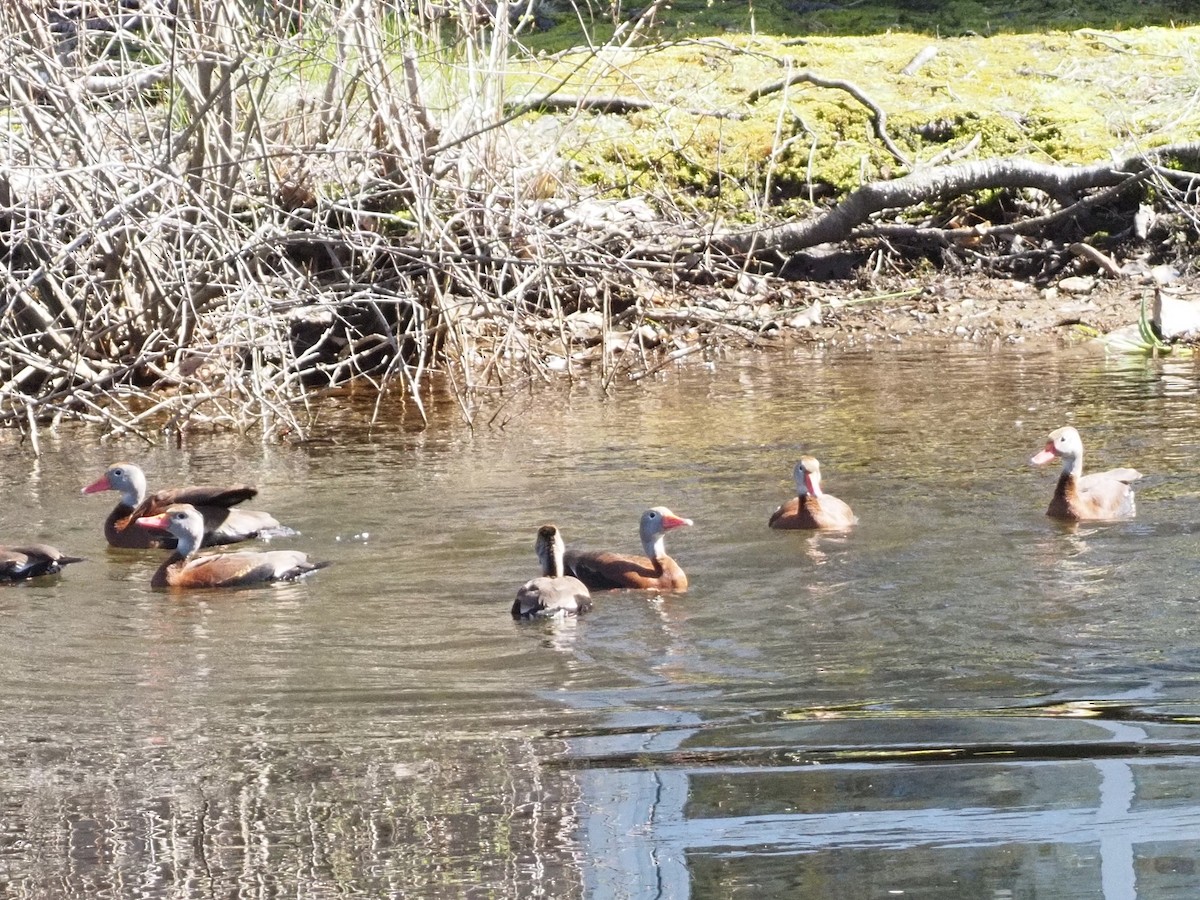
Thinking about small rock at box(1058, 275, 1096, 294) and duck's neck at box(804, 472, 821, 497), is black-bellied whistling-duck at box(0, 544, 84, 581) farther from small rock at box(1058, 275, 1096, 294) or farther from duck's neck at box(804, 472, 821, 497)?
small rock at box(1058, 275, 1096, 294)

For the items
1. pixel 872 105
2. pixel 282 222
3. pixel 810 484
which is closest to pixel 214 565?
pixel 810 484

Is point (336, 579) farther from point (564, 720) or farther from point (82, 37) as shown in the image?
point (82, 37)

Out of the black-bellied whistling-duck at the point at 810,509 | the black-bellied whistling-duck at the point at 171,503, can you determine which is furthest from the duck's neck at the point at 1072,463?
the black-bellied whistling-duck at the point at 171,503

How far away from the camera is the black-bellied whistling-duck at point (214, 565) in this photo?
7.85m

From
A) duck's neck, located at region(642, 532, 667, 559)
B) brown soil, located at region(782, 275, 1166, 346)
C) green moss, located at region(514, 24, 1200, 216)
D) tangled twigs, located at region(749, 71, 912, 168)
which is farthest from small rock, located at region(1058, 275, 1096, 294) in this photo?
duck's neck, located at region(642, 532, 667, 559)

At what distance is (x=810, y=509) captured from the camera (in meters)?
8.21

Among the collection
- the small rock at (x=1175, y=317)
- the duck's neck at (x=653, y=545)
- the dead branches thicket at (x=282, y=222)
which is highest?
the dead branches thicket at (x=282, y=222)

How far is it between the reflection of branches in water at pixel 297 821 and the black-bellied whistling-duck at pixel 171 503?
3275 millimetres

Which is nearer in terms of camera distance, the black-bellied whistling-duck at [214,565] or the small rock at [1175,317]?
the black-bellied whistling-duck at [214,565]

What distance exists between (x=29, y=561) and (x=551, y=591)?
8.15 feet

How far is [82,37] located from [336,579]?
4.23 metres

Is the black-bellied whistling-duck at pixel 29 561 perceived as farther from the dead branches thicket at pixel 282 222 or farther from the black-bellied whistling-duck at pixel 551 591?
the black-bellied whistling-duck at pixel 551 591

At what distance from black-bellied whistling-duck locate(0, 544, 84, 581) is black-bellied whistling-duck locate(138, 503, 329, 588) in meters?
0.44

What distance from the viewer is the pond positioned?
4.43 meters
